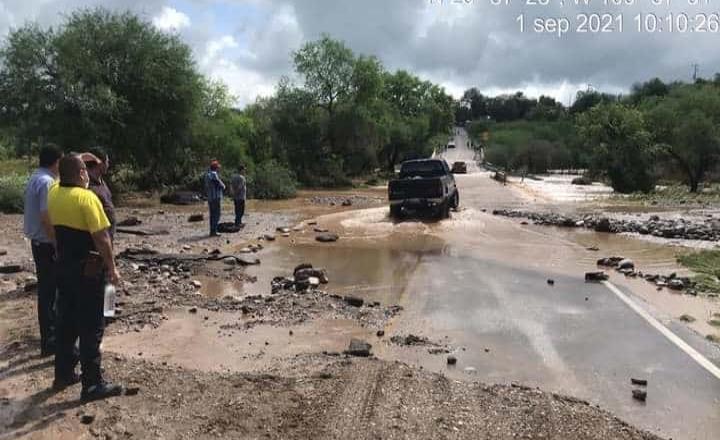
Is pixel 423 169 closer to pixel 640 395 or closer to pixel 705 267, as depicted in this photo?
pixel 705 267

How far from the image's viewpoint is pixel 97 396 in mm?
5133

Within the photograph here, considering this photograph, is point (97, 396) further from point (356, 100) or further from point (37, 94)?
point (356, 100)

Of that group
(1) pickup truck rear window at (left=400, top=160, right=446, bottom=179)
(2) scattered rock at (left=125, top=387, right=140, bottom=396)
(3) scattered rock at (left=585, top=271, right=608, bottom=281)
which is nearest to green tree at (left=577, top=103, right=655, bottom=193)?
(1) pickup truck rear window at (left=400, top=160, right=446, bottom=179)

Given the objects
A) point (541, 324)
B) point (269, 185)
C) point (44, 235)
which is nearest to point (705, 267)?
point (541, 324)

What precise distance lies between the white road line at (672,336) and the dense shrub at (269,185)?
25.4 m

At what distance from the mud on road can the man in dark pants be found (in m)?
0.37

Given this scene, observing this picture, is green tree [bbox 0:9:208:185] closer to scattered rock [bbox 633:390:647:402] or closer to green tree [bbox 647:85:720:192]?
scattered rock [bbox 633:390:647:402]

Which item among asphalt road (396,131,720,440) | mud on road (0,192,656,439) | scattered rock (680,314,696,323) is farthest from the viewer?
scattered rock (680,314,696,323)

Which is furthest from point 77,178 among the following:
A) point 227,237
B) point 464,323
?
point 227,237

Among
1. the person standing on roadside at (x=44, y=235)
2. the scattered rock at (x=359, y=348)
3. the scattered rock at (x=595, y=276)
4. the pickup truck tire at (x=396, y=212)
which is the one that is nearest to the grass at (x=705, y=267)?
the scattered rock at (x=595, y=276)

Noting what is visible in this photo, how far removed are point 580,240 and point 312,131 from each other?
107 feet

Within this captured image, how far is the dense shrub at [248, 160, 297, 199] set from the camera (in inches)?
1355

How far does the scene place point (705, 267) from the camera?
43.4 ft

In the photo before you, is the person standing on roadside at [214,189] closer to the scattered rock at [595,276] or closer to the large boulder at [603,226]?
the scattered rock at [595,276]
